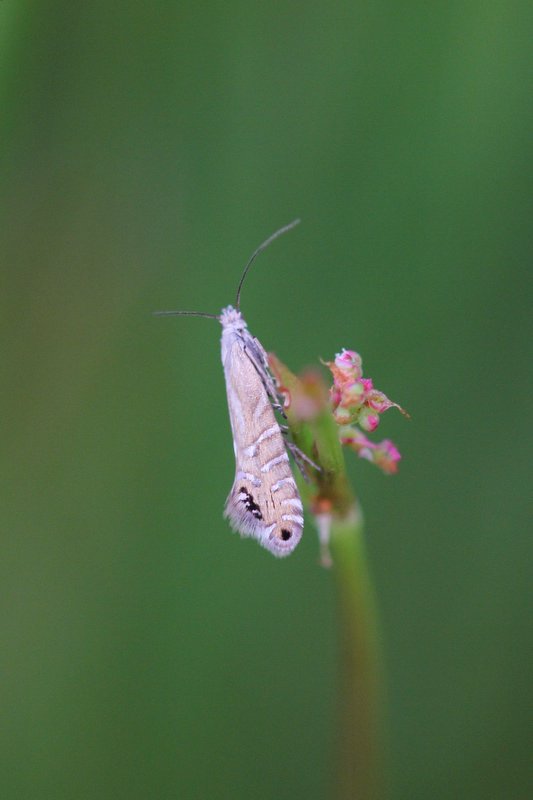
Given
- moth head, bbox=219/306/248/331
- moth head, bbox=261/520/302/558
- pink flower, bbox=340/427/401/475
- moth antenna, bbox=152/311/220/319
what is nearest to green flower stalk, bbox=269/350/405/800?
pink flower, bbox=340/427/401/475

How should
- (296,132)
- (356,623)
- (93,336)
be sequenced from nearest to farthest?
(356,623), (296,132), (93,336)

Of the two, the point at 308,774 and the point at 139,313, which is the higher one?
the point at 139,313

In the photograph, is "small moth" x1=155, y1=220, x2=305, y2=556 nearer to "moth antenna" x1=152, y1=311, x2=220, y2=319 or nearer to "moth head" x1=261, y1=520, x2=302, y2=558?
"moth head" x1=261, y1=520, x2=302, y2=558

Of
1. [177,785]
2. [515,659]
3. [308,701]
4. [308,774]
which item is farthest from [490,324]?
[177,785]

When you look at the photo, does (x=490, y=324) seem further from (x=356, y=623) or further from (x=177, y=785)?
(x=177, y=785)

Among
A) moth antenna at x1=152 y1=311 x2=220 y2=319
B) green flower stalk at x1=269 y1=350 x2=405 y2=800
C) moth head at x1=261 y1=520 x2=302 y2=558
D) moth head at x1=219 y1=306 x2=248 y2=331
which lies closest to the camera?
green flower stalk at x1=269 y1=350 x2=405 y2=800

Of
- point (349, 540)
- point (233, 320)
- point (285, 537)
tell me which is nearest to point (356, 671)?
point (349, 540)
